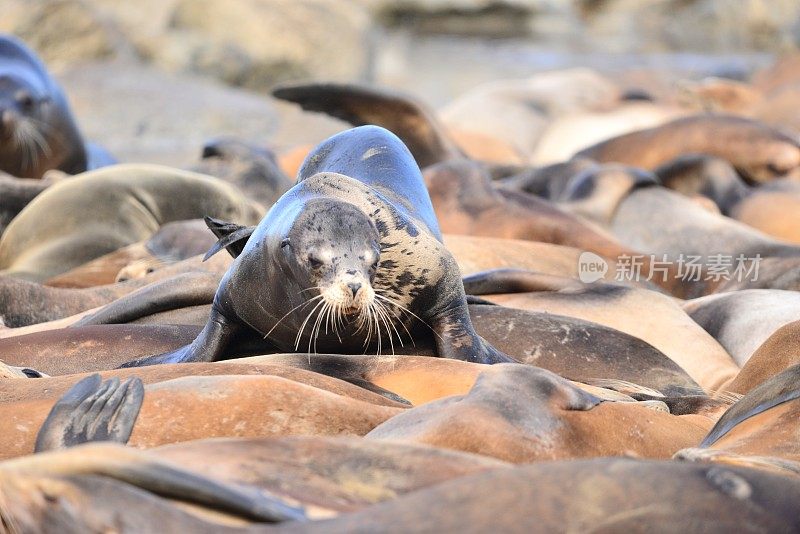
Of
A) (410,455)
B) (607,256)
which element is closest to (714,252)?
(607,256)

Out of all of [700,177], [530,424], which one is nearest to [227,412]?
[530,424]

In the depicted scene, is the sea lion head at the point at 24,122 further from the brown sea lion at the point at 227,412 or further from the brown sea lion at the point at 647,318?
the brown sea lion at the point at 227,412

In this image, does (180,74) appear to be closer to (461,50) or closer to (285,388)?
(461,50)

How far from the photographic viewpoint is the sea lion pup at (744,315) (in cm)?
549

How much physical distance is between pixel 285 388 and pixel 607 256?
4009 mm

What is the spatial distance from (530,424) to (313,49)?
14.4 m

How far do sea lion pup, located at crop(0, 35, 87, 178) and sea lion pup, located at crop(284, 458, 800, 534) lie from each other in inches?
294

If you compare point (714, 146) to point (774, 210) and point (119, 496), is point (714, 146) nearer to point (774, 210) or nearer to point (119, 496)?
point (774, 210)

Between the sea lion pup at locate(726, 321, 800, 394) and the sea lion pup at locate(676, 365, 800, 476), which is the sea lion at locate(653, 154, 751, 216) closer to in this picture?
the sea lion pup at locate(726, 321, 800, 394)

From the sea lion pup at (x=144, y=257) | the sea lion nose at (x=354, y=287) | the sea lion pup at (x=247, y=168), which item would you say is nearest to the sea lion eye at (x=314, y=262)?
the sea lion nose at (x=354, y=287)

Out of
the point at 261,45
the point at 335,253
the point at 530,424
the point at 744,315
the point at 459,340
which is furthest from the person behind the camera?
the point at 261,45

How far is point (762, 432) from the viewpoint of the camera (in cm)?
326

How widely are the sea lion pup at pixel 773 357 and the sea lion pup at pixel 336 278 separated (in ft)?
2.41

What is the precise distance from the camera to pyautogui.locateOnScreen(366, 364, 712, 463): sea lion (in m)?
2.87
